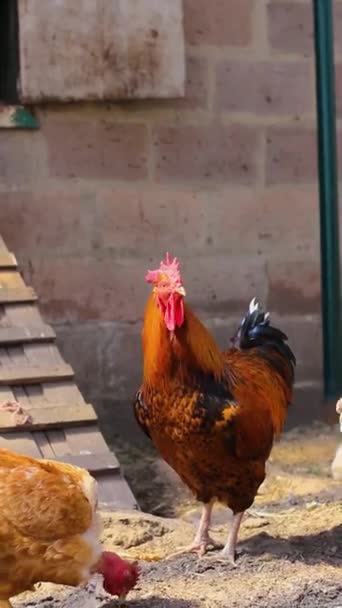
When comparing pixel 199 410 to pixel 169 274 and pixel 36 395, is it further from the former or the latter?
pixel 36 395

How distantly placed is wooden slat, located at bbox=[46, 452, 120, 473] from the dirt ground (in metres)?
0.20

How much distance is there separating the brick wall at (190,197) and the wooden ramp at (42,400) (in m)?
1.00

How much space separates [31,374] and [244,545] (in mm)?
1202

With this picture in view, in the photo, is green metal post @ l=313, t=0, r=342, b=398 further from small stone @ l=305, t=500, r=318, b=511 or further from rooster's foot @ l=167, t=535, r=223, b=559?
rooster's foot @ l=167, t=535, r=223, b=559

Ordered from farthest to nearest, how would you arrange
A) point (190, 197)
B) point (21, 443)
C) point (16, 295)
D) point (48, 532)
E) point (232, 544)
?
point (190, 197) < point (16, 295) < point (21, 443) < point (232, 544) < point (48, 532)

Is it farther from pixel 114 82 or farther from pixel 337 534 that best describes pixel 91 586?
pixel 114 82

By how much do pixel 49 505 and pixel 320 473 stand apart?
2.81 m

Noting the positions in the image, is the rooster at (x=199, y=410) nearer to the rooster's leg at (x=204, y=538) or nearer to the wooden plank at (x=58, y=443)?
the rooster's leg at (x=204, y=538)

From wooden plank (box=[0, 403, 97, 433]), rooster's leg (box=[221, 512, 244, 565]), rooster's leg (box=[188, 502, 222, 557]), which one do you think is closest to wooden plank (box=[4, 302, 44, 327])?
wooden plank (box=[0, 403, 97, 433])

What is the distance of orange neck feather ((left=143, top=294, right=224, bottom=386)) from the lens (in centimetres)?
416

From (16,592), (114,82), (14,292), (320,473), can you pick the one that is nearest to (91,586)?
(16,592)

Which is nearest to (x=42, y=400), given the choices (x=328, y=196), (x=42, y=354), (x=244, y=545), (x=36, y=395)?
(x=36, y=395)

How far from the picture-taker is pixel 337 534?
4.46m

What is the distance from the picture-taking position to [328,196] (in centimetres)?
682
